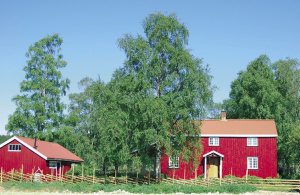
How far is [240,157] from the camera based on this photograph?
176ft

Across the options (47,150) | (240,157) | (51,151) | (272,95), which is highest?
(272,95)

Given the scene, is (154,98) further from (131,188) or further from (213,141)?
(213,141)

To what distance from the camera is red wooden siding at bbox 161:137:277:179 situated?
175 feet

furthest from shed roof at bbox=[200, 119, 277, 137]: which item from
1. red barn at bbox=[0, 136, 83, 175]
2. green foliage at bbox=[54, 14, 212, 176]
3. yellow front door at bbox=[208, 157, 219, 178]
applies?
red barn at bbox=[0, 136, 83, 175]

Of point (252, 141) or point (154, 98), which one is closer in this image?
point (154, 98)

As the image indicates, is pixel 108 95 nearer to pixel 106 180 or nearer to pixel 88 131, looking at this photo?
pixel 106 180

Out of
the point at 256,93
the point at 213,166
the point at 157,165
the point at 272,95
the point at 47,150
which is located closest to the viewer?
the point at 157,165

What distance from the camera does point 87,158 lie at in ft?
213

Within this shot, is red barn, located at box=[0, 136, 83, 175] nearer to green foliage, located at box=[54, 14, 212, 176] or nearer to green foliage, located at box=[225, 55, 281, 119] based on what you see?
green foliage, located at box=[54, 14, 212, 176]

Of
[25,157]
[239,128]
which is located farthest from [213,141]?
[25,157]

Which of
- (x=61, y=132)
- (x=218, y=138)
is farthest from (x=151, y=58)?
(x=61, y=132)

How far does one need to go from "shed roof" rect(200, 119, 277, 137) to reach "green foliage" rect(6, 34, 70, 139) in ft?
62.1

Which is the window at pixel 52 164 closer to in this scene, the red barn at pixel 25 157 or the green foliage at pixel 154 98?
the red barn at pixel 25 157

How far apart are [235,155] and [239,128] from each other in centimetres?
316
